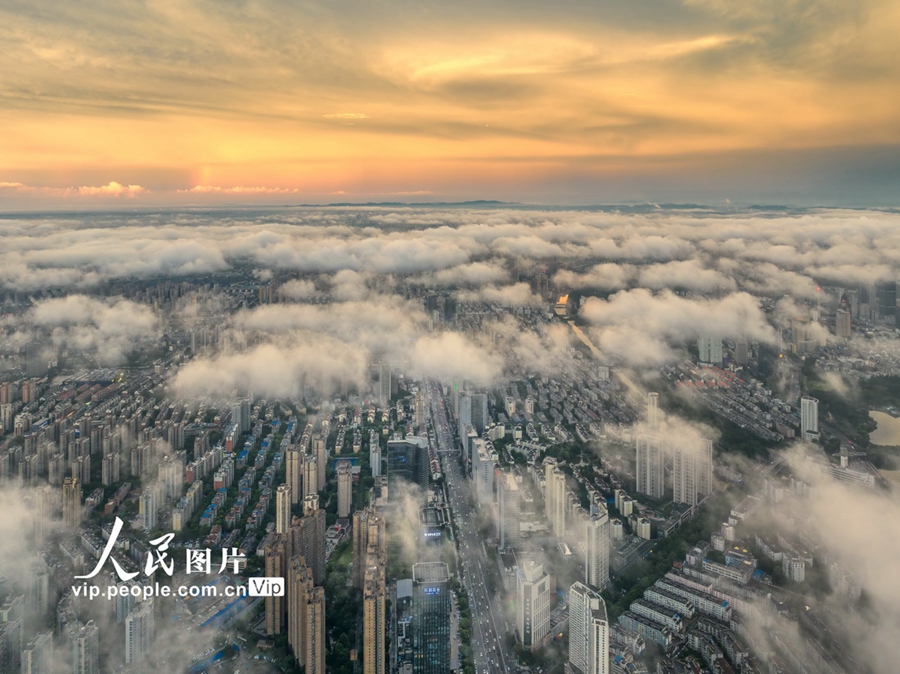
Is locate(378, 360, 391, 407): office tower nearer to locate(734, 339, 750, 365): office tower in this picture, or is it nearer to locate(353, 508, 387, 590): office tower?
locate(353, 508, 387, 590): office tower

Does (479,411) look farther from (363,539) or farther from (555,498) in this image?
(363,539)

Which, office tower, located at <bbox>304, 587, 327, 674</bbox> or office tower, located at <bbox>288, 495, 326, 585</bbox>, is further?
office tower, located at <bbox>288, 495, 326, 585</bbox>

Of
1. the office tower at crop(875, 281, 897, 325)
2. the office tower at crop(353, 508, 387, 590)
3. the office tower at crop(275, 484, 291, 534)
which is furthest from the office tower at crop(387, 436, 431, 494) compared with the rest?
the office tower at crop(875, 281, 897, 325)

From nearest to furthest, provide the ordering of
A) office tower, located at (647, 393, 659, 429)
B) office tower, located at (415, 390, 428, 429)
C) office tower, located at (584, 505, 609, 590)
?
office tower, located at (584, 505, 609, 590) < office tower, located at (647, 393, 659, 429) < office tower, located at (415, 390, 428, 429)

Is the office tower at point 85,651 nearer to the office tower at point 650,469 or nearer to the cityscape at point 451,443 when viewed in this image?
the cityscape at point 451,443

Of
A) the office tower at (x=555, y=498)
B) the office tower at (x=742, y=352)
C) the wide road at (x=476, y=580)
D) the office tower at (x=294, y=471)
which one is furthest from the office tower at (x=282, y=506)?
the office tower at (x=742, y=352)

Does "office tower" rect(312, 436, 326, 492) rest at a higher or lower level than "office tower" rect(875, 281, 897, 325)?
lower

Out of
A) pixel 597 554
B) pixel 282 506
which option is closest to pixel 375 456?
pixel 282 506
